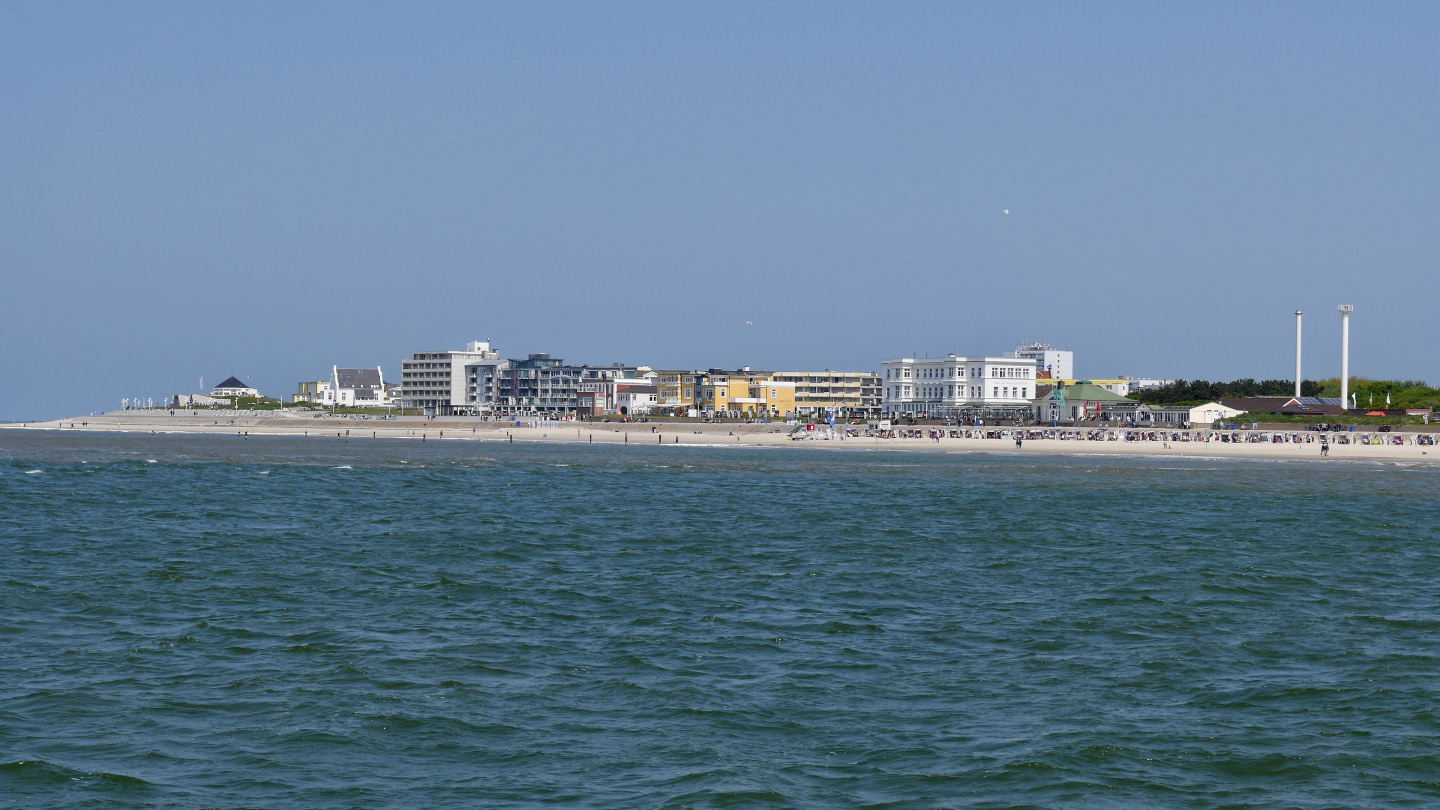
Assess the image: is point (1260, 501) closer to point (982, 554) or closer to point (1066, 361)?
point (982, 554)

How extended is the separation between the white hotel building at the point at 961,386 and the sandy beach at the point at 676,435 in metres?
18.4

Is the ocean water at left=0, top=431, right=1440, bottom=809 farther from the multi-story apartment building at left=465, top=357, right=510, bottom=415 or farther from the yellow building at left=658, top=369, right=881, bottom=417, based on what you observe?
the multi-story apartment building at left=465, top=357, right=510, bottom=415

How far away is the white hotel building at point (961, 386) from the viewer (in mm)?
125625

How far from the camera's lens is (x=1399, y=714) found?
12.1m

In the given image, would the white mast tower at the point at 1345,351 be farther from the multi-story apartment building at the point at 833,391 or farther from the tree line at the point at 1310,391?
the multi-story apartment building at the point at 833,391

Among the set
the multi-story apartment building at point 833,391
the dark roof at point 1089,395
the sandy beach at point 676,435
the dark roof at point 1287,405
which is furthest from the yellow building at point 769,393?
the dark roof at point 1287,405

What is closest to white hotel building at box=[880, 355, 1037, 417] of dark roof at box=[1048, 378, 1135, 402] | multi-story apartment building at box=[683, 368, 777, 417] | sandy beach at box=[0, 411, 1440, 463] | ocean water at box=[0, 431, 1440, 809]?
dark roof at box=[1048, 378, 1135, 402]

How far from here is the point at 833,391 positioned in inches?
5915

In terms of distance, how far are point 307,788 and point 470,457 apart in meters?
62.4

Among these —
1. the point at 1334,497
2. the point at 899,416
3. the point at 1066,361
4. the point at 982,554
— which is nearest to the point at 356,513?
the point at 982,554

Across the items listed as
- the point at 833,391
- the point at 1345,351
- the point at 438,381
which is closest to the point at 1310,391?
the point at 1345,351

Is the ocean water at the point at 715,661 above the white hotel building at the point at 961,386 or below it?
below

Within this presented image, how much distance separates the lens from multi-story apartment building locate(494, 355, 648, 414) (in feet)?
554

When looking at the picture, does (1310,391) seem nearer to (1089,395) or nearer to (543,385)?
(1089,395)
